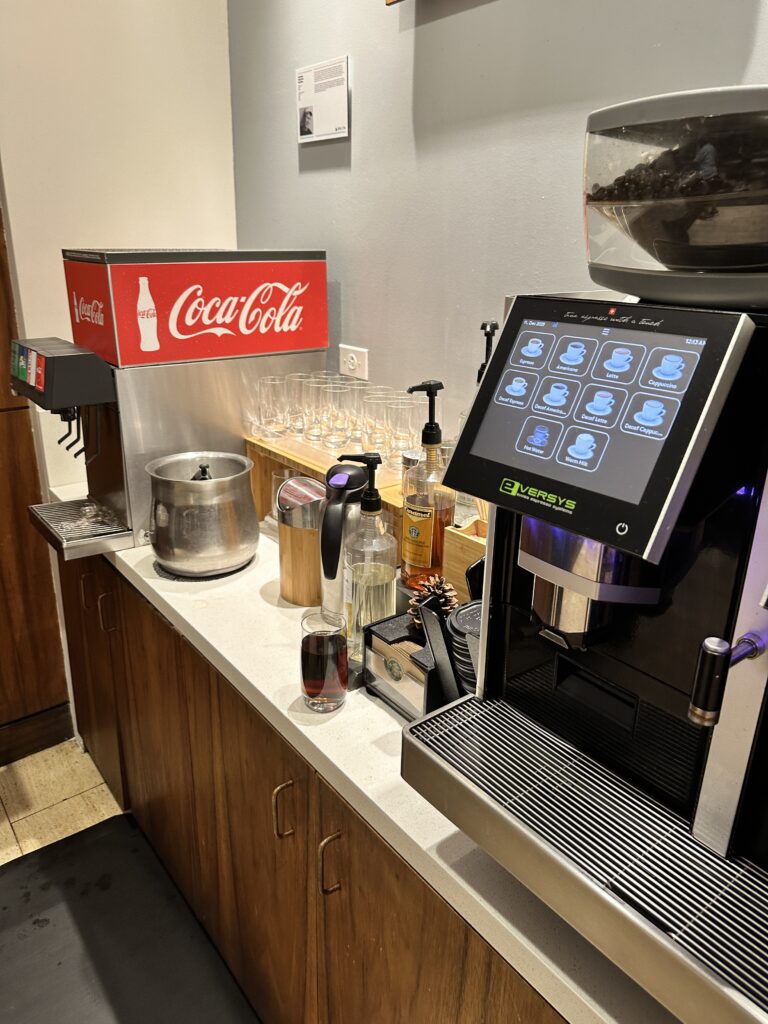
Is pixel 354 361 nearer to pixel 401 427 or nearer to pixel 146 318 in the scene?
pixel 401 427

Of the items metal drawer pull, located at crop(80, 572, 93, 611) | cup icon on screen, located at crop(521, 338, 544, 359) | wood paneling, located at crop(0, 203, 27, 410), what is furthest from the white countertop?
wood paneling, located at crop(0, 203, 27, 410)

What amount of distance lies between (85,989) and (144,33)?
2.36 metres

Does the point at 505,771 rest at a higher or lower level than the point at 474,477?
lower

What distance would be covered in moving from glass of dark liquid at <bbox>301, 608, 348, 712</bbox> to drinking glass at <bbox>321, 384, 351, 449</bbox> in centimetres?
69

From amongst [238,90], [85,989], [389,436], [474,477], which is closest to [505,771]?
[474,477]

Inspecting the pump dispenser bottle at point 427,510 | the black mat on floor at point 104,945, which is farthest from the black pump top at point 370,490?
the black mat on floor at point 104,945

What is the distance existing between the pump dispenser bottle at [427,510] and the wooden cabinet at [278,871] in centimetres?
40

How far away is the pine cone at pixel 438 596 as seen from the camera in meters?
1.19

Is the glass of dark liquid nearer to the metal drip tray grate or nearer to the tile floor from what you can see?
the metal drip tray grate

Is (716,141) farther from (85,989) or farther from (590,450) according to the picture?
(85,989)

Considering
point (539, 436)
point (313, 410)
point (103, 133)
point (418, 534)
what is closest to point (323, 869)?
point (418, 534)

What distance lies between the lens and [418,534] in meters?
1.37

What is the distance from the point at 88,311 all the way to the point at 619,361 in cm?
142

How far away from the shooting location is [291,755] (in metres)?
1.20
